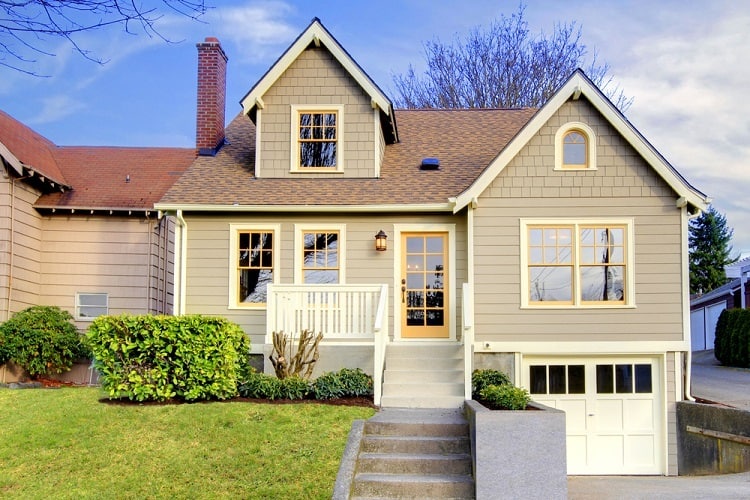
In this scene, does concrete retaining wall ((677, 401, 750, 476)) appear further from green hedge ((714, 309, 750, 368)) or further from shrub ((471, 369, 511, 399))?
green hedge ((714, 309, 750, 368))

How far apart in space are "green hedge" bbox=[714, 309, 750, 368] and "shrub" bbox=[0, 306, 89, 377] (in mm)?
18119

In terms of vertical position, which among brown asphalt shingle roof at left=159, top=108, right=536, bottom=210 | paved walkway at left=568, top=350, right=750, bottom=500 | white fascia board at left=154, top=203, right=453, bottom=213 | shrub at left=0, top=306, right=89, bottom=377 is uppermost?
brown asphalt shingle roof at left=159, top=108, right=536, bottom=210

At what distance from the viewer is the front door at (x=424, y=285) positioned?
47.5 feet

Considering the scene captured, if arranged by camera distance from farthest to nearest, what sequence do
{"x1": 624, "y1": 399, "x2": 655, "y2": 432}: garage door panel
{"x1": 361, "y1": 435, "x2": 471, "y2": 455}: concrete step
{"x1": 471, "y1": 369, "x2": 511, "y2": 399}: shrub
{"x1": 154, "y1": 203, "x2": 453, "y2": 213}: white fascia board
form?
{"x1": 154, "y1": 203, "x2": 453, "y2": 213}: white fascia board → {"x1": 624, "y1": 399, "x2": 655, "y2": 432}: garage door panel → {"x1": 471, "y1": 369, "x2": 511, "y2": 399}: shrub → {"x1": 361, "y1": 435, "x2": 471, "y2": 455}: concrete step

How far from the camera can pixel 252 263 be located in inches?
578

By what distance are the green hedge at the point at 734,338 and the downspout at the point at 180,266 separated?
16.7 m

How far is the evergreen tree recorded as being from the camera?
42781 mm

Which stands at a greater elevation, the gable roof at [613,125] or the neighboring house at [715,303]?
the gable roof at [613,125]

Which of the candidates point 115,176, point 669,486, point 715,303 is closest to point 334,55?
point 115,176

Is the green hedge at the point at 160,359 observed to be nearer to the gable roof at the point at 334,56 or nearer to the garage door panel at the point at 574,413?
the gable roof at the point at 334,56

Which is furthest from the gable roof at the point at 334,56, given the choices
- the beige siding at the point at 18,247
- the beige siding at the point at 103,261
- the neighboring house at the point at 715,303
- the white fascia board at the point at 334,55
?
the neighboring house at the point at 715,303

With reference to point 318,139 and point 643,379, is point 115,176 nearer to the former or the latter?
point 318,139

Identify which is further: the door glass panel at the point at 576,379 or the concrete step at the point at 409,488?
the door glass panel at the point at 576,379

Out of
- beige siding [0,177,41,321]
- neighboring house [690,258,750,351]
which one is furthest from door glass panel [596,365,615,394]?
neighboring house [690,258,750,351]
